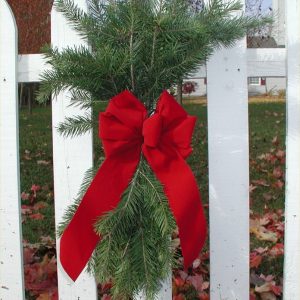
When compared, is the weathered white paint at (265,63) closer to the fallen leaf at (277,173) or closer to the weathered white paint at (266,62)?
the weathered white paint at (266,62)

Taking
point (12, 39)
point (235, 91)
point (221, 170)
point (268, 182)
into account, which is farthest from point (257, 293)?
point (268, 182)

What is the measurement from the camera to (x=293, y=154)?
152 centimetres

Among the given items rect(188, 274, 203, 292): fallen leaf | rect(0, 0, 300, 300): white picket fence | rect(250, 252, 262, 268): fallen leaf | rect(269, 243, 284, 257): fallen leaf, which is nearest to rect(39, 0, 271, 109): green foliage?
rect(0, 0, 300, 300): white picket fence

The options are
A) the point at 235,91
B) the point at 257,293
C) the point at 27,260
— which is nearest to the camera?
the point at 235,91

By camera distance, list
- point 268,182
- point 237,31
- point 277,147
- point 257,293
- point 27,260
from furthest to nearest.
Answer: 1. point 277,147
2. point 268,182
3. point 27,260
4. point 257,293
5. point 237,31

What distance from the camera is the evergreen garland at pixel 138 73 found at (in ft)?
3.70

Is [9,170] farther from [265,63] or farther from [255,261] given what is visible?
[255,261]

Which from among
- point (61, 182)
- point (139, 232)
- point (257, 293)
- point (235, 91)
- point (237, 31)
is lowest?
point (257, 293)

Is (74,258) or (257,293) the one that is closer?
(74,258)

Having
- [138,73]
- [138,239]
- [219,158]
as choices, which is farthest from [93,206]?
[219,158]

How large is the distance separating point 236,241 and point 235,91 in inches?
20.0

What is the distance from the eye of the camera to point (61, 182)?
1600 millimetres

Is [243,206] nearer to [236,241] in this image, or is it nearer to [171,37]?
[236,241]

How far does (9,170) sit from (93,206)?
57cm
